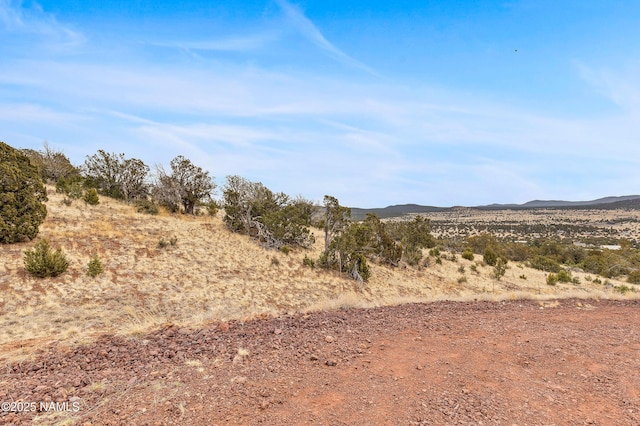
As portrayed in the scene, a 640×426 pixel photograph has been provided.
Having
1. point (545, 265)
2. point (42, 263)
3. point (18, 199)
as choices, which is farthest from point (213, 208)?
point (545, 265)

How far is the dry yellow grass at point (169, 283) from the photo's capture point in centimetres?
904

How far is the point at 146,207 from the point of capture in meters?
24.8

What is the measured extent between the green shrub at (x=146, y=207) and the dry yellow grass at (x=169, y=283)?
2.72ft

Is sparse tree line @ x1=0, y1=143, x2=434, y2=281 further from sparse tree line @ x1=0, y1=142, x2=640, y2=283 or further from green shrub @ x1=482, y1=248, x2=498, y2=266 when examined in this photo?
green shrub @ x1=482, y1=248, x2=498, y2=266

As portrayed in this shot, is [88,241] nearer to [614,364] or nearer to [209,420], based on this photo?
[209,420]

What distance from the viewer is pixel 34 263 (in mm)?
11844

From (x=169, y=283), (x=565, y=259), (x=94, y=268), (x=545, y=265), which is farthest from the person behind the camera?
(x=565, y=259)

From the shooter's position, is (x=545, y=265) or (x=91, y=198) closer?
(x=91, y=198)

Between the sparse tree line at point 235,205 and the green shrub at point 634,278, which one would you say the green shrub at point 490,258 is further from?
the green shrub at point 634,278

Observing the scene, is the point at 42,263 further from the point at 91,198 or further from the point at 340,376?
the point at 340,376

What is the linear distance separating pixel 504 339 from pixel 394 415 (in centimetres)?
327

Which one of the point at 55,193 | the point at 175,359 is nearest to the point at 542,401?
the point at 175,359

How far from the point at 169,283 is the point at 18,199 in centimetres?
769

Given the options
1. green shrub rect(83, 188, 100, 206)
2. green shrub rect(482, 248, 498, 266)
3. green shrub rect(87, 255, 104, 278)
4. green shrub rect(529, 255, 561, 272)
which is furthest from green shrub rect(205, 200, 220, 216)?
green shrub rect(529, 255, 561, 272)
